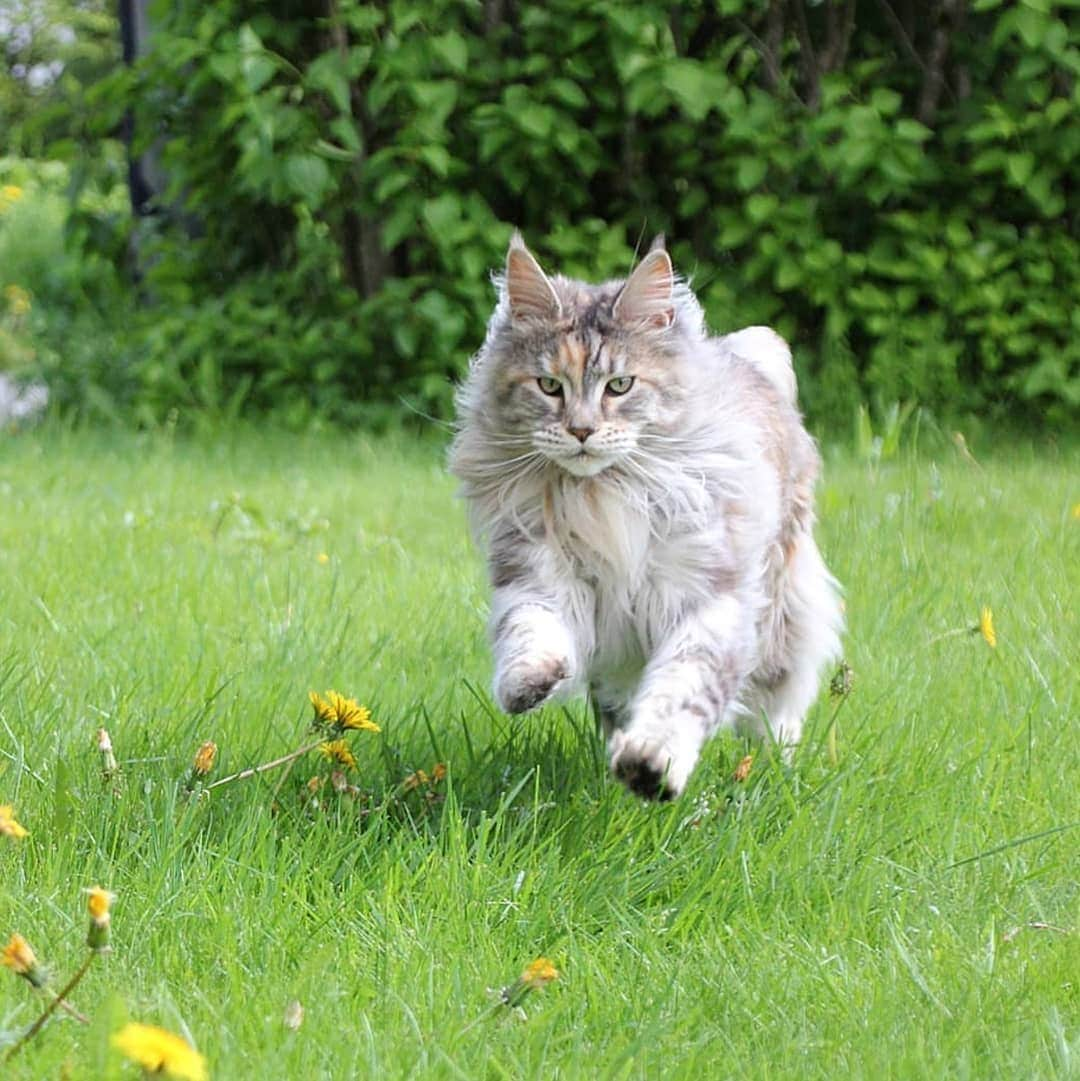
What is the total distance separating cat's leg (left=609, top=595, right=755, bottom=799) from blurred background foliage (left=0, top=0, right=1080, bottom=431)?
382 centimetres

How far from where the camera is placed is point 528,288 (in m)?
3.36

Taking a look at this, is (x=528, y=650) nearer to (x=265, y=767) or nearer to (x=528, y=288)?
(x=265, y=767)

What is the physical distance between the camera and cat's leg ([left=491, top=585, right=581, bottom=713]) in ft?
9.26

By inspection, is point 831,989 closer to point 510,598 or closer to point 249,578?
point 510,598

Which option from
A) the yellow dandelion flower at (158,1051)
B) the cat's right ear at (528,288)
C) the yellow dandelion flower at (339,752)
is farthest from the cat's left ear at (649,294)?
the yellow dandelion flower at (158,1051)

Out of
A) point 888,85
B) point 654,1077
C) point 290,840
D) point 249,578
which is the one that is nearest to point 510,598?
point 290,840

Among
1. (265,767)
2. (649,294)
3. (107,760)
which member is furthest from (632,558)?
(107,760)

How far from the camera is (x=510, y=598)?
10.3ft

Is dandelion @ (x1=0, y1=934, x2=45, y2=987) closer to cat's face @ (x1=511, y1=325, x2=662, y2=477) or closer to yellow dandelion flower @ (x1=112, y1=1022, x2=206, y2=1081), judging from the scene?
yellow dandelion flower @ (x1=112, y1=1022, x2=206, y2=1081)

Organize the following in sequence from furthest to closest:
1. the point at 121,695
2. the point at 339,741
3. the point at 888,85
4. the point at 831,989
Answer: the point at 888,85, the point at 121,695, the point at 339,741, the point at 831,989

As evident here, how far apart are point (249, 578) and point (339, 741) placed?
186cm

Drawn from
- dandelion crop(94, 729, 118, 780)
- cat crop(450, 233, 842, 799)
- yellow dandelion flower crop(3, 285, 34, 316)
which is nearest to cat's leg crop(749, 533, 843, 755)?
cat crop(450, 233, 842, 799)

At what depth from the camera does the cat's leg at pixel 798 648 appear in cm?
370

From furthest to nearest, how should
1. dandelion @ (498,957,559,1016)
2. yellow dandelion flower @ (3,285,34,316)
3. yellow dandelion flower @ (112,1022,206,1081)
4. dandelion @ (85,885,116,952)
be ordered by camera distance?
1. yellow dandelion flower @ (3,285,34,316)
2. dandelion @ (498,957,559,1016)
3. dandelion @ (85,885,116,952)
4. yellow dandelion flower @ (112,1022,206,1081)
